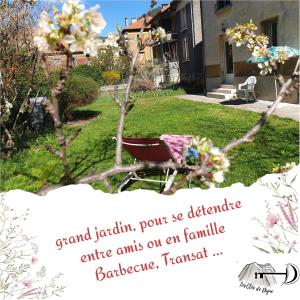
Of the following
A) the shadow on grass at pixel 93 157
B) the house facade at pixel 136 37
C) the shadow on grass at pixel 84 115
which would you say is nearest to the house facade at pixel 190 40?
the house facade at pixel 136 37

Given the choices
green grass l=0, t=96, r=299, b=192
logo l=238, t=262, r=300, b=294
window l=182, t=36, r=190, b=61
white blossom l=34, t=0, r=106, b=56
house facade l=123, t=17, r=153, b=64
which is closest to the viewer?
white blossom l=34, t=0, r=106, b=56

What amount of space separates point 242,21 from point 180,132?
876cm

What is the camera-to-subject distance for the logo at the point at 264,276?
227cm

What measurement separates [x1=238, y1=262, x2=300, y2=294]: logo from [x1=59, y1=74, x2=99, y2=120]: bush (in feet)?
37.3

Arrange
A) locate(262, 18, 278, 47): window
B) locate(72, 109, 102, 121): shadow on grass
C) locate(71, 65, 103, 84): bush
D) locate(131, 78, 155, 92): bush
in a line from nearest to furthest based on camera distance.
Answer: locate(262, 18, 278, 47): window → locate(72, 109, 102, 121): shadow on grass → locate(131, 78, 155, 92): bush → locate(71, 65, 103, 84): bush

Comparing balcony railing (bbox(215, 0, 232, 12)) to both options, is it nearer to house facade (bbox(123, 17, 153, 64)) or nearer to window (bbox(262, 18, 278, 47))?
window (bbox(262, 18, 278, 47))

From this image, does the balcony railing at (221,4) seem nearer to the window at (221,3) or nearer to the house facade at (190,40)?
the window at (221,3)

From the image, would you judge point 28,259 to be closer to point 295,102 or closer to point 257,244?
point 257,244

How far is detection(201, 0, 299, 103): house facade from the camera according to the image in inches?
487

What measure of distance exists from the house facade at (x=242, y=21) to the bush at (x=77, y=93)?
6210 millimetres

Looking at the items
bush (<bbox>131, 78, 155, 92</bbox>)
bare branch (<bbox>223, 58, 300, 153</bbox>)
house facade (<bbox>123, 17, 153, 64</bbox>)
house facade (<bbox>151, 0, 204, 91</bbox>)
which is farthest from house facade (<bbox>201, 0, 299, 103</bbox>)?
bare branch (<bbox>223, 58, 300, 153</bbox>)

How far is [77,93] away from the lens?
14156 millimetres

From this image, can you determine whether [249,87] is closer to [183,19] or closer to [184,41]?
[184,41]

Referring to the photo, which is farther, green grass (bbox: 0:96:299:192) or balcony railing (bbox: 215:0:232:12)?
balcony railing (bbox: 215:0:232:12)
